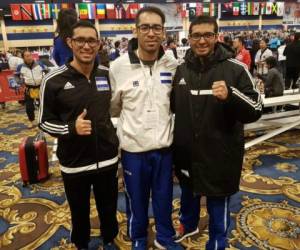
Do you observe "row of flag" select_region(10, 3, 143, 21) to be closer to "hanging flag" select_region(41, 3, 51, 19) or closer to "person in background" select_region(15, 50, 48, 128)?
"hanging flag" select_region(41, 3, 51, 19)

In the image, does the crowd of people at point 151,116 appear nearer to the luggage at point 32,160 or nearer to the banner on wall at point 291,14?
the luggage at point 32,160

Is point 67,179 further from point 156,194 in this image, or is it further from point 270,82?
point 270,82

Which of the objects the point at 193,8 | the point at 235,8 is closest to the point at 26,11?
the point at 193,8

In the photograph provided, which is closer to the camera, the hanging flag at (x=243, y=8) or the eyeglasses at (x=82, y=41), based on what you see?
the eyeglasses at (x=82, y=41)

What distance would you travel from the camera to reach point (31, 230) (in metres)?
2.40

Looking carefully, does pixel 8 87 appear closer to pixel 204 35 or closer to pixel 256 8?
pixel 204 35

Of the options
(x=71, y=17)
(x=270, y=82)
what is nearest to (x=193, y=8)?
(x=270, y=82)

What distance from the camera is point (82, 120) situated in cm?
157

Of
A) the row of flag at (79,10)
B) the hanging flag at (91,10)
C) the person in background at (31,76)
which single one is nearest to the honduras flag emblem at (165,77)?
the person in background at (31,76)

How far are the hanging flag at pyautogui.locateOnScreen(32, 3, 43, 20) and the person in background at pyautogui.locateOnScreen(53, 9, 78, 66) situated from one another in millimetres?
11214

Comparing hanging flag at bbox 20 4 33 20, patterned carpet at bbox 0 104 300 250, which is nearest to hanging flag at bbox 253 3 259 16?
hanging flag at bbox 20 4 33 20

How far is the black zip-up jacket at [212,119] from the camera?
1.61 meters

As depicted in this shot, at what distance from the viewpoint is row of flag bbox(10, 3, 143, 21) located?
41.2ft

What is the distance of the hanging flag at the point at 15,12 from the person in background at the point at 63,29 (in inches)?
447
